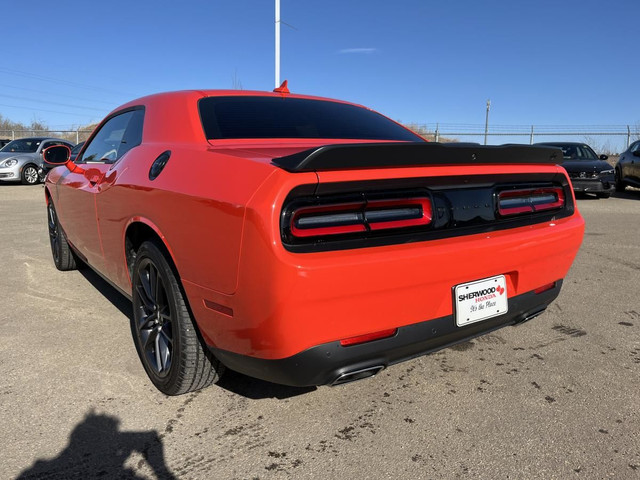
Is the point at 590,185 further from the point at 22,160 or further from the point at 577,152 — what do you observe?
the point at 22,160

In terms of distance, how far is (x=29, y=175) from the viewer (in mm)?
15211

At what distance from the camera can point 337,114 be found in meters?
3.10

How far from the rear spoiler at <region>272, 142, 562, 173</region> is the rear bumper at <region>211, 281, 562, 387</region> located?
64 centimetres

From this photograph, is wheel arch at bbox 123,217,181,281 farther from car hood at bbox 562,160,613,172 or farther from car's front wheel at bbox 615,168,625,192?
car's front wheel at bbox 615,168,625,192

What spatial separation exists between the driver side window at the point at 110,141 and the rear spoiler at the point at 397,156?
1.66m

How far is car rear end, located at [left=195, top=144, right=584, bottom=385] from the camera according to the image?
1729 millimetres

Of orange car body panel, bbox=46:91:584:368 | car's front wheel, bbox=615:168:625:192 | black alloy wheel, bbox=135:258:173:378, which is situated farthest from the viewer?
car's front wheel, bbox=615:168:625:192

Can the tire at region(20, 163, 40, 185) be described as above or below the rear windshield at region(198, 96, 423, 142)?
below

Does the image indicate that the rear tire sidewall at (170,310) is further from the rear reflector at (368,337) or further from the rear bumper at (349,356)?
the rear reflector at (368,337)

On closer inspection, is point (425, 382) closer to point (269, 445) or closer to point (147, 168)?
point (269, 445)

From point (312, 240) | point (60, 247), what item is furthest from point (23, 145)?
point (312, 240)

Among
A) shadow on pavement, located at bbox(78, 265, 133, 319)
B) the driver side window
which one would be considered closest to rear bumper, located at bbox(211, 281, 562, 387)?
the driver side window

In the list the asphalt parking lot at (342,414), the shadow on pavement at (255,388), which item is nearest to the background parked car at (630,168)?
the asphalt parking lot at (342,414)

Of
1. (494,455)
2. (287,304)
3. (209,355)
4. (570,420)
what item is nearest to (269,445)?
(209,355)
